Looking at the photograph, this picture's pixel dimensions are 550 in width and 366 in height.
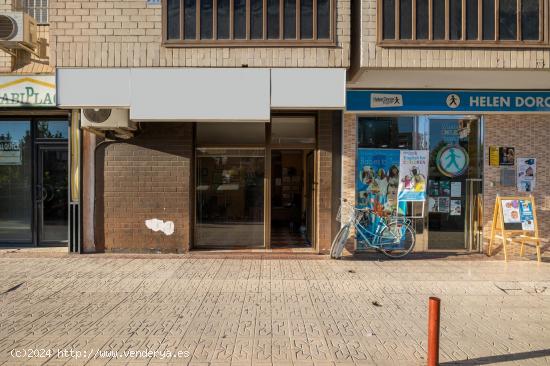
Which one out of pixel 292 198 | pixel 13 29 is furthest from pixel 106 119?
pixel 292 198

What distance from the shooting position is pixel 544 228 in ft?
32.5

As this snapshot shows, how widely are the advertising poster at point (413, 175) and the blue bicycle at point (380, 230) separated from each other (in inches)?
23.6

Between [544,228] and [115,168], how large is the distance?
920 cm

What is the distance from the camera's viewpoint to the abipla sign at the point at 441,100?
9.83 m

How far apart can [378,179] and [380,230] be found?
1.17m

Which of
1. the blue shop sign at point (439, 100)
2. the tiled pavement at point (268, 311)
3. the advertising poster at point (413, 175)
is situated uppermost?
the blue shop sign at point (439, 100)

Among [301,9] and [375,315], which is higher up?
[301,9]

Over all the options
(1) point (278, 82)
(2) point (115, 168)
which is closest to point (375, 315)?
(1) point (278, 82)

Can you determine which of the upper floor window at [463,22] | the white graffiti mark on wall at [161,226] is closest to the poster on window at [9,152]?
the white graffiti mark on wall at [161,226]

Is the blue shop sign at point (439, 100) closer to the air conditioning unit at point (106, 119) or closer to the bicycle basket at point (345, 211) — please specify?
the bicycle basket at point (345, 211)

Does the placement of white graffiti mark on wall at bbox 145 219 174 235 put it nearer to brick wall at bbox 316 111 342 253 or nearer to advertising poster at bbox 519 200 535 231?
brick wall at bbox 316 111 342 253

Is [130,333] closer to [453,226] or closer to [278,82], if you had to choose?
[278,82]

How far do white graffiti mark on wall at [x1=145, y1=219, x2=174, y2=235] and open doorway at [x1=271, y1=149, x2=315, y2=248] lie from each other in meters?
2.46

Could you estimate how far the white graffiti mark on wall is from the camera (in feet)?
32.4
